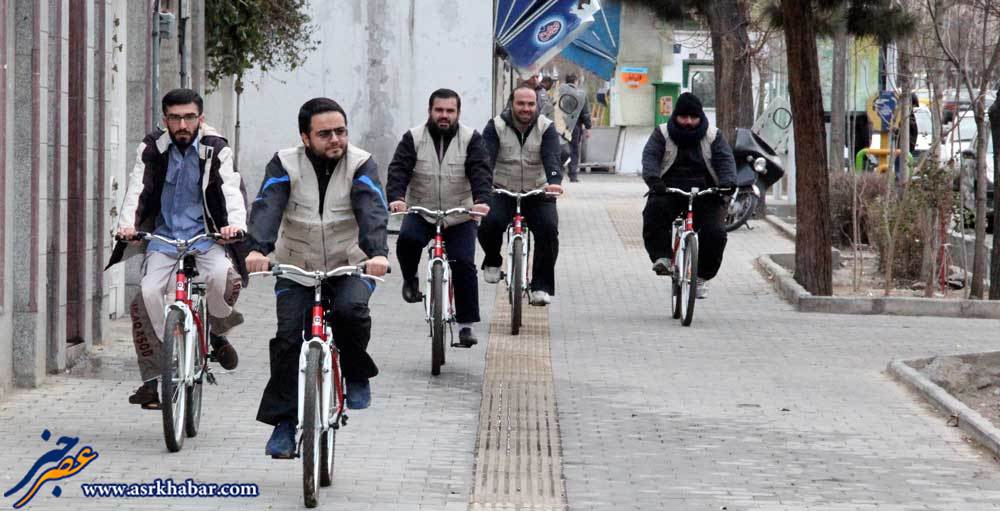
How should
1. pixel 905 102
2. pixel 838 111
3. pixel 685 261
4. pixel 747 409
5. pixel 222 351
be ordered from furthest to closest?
pixel 838 111 → pixel 905 102 → pixel 685 261 → pixel 747 409 → pixel 222 351

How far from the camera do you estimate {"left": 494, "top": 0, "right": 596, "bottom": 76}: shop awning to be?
912 inches

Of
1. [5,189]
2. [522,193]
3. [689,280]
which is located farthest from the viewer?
[689,280]

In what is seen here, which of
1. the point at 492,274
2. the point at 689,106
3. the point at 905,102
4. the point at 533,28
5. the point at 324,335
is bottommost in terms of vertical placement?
the point at 492,274

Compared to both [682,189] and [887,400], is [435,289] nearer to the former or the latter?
[887,400]

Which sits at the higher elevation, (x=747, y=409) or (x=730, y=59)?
(x=730, y=59)

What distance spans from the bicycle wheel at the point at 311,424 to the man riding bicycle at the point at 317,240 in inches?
11.7

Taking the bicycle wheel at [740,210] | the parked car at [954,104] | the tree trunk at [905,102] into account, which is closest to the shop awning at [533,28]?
the bicycle wheel at [740,210]

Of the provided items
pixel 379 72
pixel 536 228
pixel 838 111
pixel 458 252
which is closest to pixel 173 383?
pixel 458 252

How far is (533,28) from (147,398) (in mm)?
15439

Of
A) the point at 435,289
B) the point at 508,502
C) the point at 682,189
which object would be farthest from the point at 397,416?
the point at 682,189

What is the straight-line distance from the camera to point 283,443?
7004 millimetres

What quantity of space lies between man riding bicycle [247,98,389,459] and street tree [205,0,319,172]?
868 cm

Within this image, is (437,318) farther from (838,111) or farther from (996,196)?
(838,111)

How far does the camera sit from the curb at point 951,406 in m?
8.71
